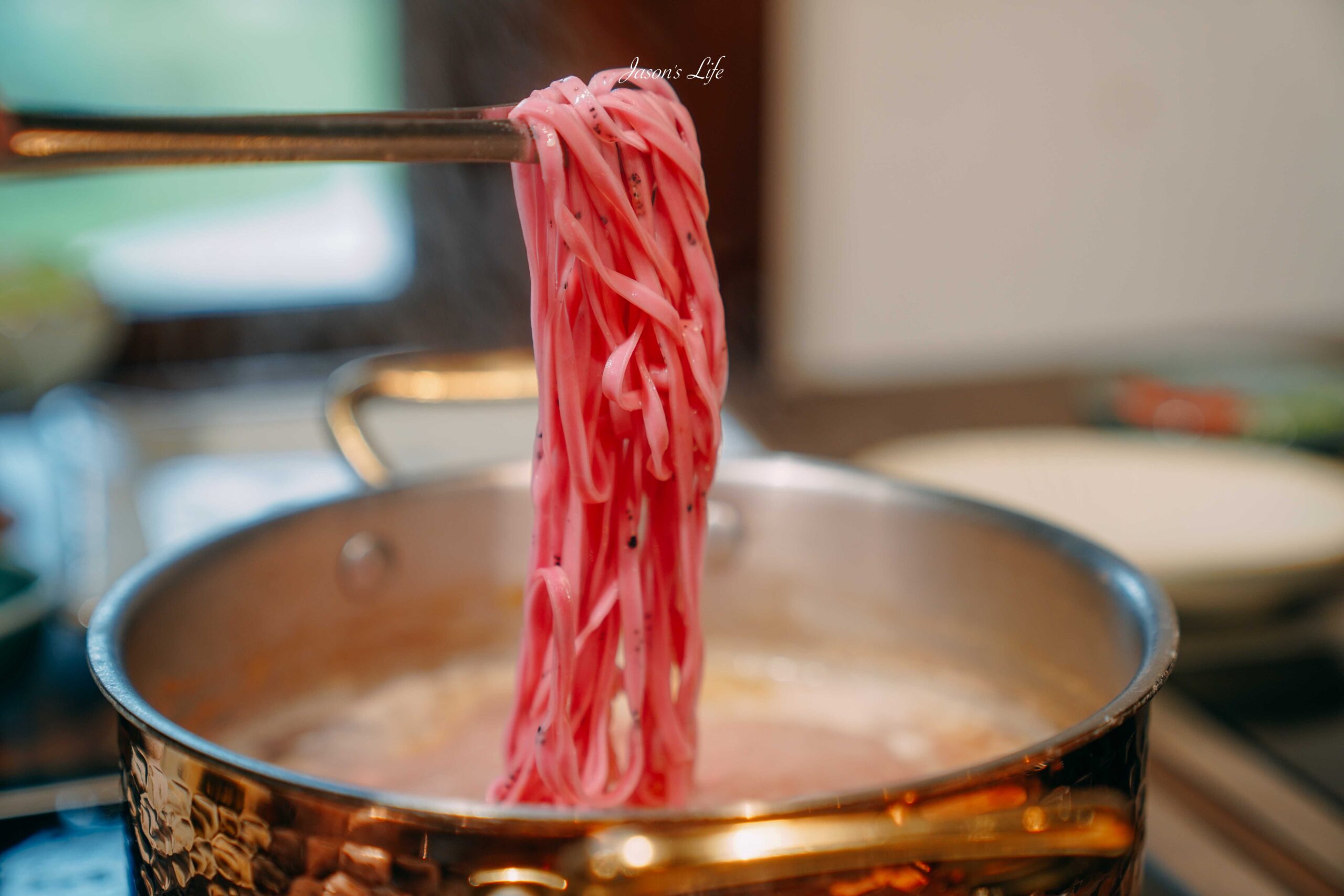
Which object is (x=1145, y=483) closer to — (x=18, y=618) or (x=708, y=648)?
(x=708, y=648)

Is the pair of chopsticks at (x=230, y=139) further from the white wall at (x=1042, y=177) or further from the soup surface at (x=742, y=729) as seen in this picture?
the white wall at (x=1042, y=177)

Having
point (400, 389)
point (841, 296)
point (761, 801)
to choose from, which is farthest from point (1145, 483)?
point (841, 296)

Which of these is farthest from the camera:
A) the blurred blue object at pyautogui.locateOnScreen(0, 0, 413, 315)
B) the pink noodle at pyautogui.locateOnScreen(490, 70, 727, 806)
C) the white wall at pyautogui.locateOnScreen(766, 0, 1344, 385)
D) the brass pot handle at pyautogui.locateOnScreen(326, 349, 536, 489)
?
the white wall at pyautogui.locateOnScreen(766, 0, 1344, 385)

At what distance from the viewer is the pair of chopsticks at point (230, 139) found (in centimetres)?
48

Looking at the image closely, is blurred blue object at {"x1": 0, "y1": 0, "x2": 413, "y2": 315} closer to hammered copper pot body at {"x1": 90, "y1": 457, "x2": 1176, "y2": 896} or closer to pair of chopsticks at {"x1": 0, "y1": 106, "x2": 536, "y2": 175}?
hammered copper pot body at {"x1": 90, "y1": 457, "x2": 1176, "y2": 896}

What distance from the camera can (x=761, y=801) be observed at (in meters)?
0.52

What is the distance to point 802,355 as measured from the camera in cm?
303

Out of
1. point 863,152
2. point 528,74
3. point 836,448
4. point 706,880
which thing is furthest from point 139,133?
point 863,152

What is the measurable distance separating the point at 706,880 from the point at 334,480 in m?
1.36

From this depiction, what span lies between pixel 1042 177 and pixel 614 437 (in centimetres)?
267

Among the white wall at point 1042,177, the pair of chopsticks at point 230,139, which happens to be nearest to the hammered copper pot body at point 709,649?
the pair of chopsticks at point 230,139

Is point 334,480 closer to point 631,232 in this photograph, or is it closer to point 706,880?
point 631,232

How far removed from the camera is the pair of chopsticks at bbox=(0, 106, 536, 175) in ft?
1.56

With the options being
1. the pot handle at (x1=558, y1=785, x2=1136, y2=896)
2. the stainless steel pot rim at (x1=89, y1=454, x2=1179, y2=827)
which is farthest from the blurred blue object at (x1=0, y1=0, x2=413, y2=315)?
the pot handle at (x1=558, y1=785, x2=1136, y2=896)
